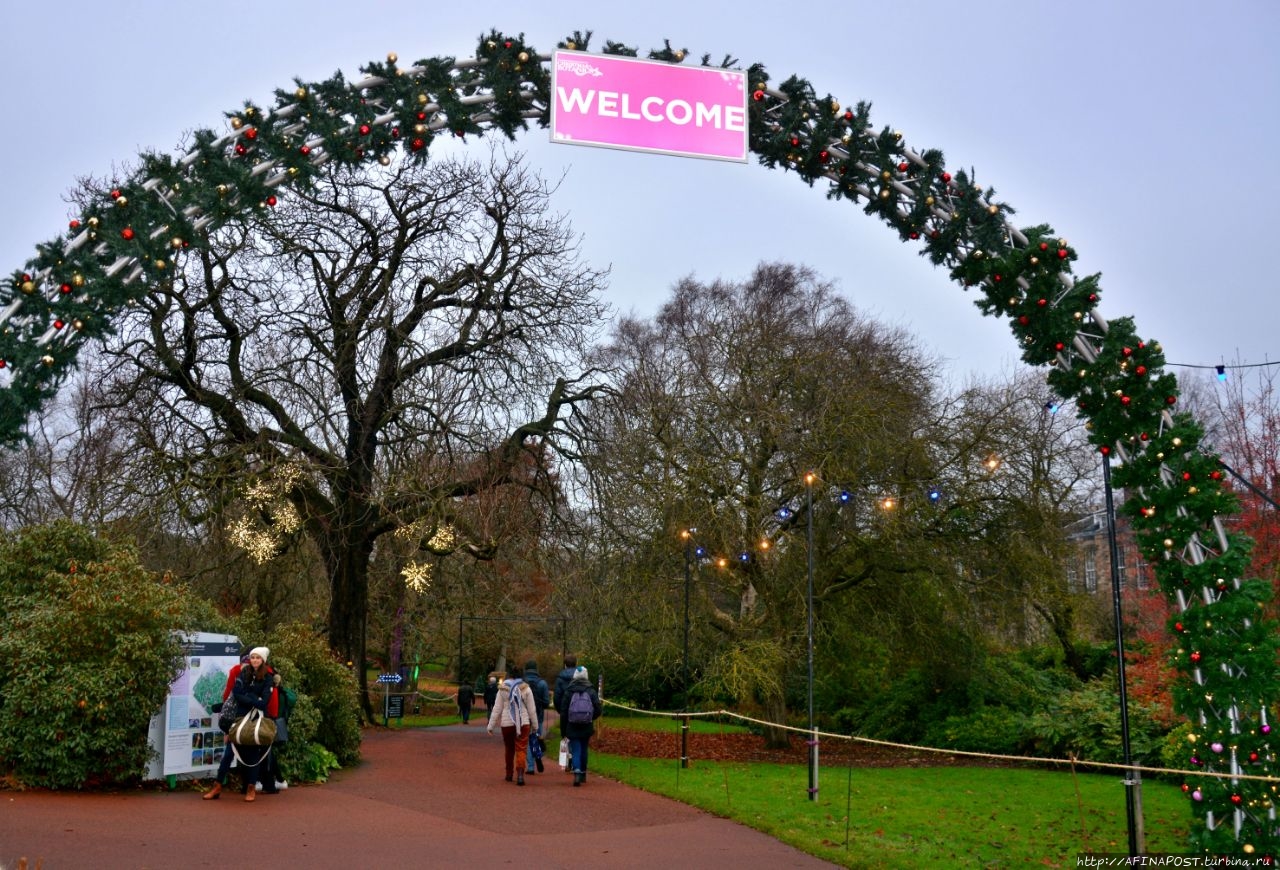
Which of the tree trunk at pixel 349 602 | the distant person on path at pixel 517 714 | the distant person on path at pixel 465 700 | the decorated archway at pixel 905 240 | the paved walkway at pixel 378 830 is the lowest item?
the distant person on path at pixel 465 700

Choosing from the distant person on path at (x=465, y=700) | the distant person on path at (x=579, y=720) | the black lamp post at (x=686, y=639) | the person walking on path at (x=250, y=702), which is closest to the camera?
the person walking on path at (x=250, y=702)

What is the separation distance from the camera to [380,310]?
65.6 feet

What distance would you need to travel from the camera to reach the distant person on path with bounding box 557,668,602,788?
14462 mm

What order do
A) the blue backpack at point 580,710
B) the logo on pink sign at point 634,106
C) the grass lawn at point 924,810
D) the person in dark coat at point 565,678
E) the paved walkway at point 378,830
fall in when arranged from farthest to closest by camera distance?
the person in dark coat at point 565,678
the blue backpack at point 580,710
the logo on pink sign at point 634,106
the grass lawn at point 924,810
the paved walkway at point 378,830

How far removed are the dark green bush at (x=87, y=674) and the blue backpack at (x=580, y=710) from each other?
5.32 m

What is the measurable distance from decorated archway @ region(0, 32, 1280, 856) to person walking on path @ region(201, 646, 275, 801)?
3698mm

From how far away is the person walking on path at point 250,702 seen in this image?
1140 cm

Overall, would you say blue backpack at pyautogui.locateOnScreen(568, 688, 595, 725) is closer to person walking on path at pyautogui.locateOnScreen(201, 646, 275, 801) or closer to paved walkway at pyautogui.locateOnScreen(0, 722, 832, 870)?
paved walkway at pyautogui.locateOnScreen(0, 722, 832, 870)

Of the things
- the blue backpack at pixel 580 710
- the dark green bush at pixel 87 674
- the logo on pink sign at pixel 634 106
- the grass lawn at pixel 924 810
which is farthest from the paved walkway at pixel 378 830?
the logo on pink sign at pixel 634 106

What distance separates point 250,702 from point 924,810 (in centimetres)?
864

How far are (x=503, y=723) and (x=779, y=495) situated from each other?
30.2 ft

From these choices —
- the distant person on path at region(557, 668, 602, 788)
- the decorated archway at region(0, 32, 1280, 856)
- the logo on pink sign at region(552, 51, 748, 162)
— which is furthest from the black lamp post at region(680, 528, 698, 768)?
the logo on pink sign at region(552, 51, 748, 162)

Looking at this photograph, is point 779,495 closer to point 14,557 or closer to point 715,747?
point 715,747

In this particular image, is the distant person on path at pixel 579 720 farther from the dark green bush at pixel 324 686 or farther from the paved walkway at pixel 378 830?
the dark green bush at pixel 324 686
